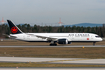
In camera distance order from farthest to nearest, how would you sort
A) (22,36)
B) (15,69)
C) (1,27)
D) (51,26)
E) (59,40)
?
(51,26) → (1,27) → (22,36) → (59,40) → (15,69)

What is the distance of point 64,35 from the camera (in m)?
54.8

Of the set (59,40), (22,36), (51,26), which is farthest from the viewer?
(51,26)

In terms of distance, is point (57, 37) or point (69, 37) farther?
point (57, 37)

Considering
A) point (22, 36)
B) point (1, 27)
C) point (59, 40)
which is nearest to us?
point (59, 40)

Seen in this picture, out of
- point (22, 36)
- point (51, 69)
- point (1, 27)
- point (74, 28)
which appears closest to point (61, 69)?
point (51, 69)

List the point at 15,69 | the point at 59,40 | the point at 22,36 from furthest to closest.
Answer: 1. the point at 22,36
2. the point at 59,40
3. the point at 15,69

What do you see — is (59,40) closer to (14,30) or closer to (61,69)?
(14,30)

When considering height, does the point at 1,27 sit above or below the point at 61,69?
above

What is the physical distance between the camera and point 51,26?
163 m

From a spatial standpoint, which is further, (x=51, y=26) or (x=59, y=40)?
(x=51, y=26)

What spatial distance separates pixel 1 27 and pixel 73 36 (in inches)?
4341

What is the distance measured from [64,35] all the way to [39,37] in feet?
24.7

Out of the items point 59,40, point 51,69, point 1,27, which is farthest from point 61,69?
point 1,27

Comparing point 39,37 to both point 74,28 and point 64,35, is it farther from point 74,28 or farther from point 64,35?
point 74,28
